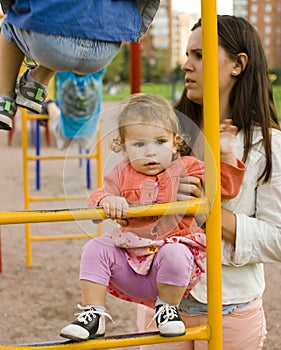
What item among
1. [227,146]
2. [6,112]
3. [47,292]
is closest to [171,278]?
[227,146]

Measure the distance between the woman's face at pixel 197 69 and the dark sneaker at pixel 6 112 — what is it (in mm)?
555

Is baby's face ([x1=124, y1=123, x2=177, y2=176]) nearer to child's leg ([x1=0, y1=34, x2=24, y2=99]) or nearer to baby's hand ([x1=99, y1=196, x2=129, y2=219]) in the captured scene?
baby's hand ([x1=99, y1=196, x2=129, y2=219])

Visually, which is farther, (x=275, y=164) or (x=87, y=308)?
(x=275, y=164)

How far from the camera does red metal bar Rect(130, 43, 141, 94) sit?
153 inches

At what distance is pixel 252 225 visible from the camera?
6.23ft

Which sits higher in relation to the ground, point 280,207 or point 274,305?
point 280,207

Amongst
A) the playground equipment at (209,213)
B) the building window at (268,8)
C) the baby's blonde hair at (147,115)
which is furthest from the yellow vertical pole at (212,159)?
the building window at (268,8)

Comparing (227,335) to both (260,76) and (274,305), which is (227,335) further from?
(274,305)

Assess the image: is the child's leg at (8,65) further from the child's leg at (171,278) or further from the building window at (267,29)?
the building window at (267,29)

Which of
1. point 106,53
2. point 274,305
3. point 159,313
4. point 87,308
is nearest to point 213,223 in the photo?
point 159,313

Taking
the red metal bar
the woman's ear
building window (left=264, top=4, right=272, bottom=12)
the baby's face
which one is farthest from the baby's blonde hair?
building window (left=264, top=4, right=272, bottom=12)

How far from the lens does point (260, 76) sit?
1979 millimetres

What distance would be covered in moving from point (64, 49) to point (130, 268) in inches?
22.1

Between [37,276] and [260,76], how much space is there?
286 centimetres
